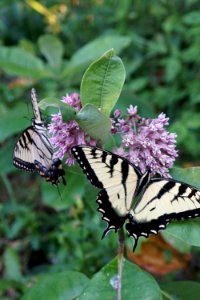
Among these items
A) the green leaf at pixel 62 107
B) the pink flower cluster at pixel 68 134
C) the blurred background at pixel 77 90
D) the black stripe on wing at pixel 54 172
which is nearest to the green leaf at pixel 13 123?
the blurred background at pixel 77 90

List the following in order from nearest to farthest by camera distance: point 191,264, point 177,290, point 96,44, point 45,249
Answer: point 177,290 → point 96,44 → point 191,264 → point 45,249

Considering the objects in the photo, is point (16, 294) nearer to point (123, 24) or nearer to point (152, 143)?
point (152, 143)

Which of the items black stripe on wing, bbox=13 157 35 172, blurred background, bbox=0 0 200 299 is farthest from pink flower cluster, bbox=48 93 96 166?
black stripe on wing, bbox=13 157 35 172

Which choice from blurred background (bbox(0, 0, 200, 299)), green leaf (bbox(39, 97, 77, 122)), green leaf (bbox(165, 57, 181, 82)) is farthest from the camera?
green leaf (bbox(165, 57, 181, 82))

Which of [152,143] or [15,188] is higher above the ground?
[15,188]

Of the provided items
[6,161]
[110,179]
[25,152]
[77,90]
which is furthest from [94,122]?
[77,90]

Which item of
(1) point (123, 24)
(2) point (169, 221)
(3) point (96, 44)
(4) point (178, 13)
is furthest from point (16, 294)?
(4) point (178, 13)

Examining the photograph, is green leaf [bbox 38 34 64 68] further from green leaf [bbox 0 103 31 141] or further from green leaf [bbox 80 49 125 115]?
green leaf [bbox 80 49 125 115]

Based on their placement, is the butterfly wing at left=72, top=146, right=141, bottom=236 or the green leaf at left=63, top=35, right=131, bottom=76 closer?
the butterfly wing at left=72, top=146, right=141, bottom=236
